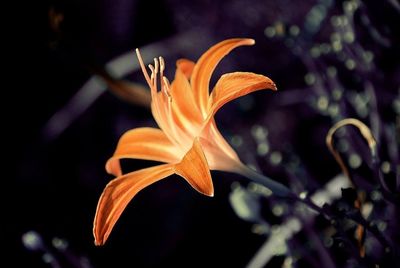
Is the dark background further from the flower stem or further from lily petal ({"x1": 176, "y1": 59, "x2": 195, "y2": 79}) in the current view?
the flower stem

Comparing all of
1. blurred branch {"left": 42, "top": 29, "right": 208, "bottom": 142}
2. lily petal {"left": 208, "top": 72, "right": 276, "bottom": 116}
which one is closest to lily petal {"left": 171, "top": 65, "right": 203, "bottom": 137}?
lily petal {"left": 208, "top": 72, "right": 276, "bottom": 116}

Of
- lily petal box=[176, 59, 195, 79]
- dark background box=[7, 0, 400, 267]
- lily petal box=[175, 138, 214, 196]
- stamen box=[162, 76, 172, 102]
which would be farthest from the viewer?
dark background box=[7, 0, 400, 267]

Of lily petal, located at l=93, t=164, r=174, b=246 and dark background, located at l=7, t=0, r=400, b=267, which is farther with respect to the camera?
dark background, located at l=7, t=0, r=400, b=267

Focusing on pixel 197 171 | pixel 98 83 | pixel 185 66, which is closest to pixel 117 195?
pixel 197 171

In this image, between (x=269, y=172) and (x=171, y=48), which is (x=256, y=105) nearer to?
(x=269, y=172)

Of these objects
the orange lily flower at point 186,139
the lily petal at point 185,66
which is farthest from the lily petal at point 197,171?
the lily petal at point 185,66

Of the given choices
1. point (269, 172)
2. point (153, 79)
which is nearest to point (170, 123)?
point (153, 79)
